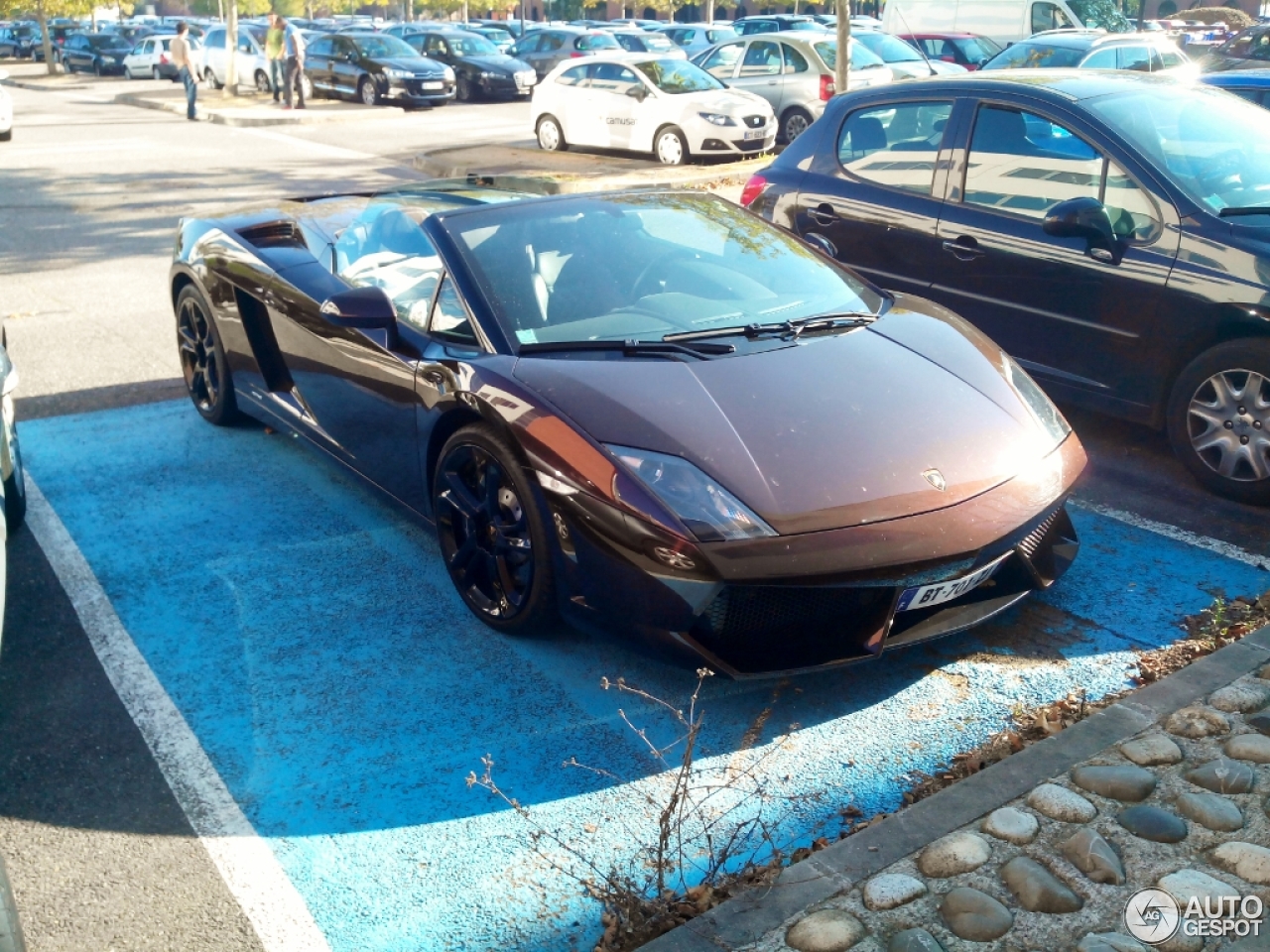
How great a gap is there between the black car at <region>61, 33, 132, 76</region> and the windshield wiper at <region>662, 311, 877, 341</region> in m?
45.0

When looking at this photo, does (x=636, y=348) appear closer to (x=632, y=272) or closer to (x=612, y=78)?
(x=632, y=272)

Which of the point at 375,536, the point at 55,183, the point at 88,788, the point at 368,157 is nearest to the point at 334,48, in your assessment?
the point at 368,157

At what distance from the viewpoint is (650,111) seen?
17.6 m

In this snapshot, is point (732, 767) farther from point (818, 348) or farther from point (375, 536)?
point (375, 536)

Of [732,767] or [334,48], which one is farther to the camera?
[334,48]

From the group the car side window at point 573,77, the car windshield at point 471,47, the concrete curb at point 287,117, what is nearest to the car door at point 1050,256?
the car side window at point 573,77

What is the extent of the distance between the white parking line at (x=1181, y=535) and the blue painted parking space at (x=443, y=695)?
2.7 inches

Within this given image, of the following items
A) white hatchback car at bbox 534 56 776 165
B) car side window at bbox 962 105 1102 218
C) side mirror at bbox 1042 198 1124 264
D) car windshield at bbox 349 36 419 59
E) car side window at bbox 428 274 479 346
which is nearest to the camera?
car side window at bbox 428 274 479 346

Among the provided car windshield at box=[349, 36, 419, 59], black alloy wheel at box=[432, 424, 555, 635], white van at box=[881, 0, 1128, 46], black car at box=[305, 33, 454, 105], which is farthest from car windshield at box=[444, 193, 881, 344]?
car windshield at box=[349, 36, 419, 59]

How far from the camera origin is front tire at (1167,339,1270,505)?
5.15 meters

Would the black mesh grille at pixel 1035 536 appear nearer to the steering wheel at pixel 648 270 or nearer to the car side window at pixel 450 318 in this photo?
the steering wheel at pixel 648 270

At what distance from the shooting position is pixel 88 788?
349cm

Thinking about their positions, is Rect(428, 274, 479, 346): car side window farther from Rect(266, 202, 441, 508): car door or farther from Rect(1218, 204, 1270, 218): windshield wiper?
Rect(1218, 204, 1270, 218): windshield wiper

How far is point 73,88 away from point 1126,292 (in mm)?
38486
